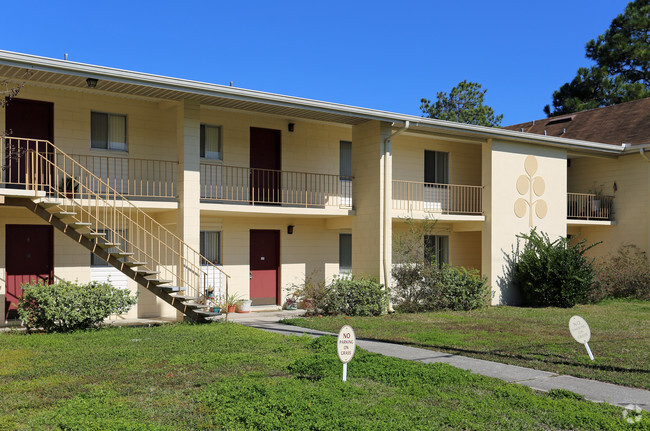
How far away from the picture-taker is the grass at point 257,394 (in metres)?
6.12

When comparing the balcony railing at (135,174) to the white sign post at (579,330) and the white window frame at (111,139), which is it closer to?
the white window frame at (111,139)

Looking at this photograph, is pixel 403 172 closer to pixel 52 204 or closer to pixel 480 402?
pixel 52 204

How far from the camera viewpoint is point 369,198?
17.1m

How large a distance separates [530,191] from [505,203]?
1189mm

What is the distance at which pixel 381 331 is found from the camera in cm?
1271

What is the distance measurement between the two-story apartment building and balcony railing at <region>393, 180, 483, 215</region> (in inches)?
2.5

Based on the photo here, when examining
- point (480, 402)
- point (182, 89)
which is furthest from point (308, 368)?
point (182, 89)

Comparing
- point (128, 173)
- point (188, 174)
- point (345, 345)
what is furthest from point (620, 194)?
point (345, 345)

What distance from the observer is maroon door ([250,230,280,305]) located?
17.8 metres

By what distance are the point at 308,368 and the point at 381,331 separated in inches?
185

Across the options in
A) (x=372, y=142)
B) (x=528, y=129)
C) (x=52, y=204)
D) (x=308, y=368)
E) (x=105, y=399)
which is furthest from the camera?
(x=528, y=129)

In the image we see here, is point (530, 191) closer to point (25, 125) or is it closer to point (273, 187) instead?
point (273, 187)

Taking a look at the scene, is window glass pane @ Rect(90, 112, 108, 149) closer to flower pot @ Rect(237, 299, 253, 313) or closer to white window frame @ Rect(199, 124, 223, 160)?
white window frame @ Rect(199, 124, 223, 160)

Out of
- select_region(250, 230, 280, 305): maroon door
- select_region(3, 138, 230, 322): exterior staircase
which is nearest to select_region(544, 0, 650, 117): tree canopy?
select_region(250, 230, 280, 305): maroon door
